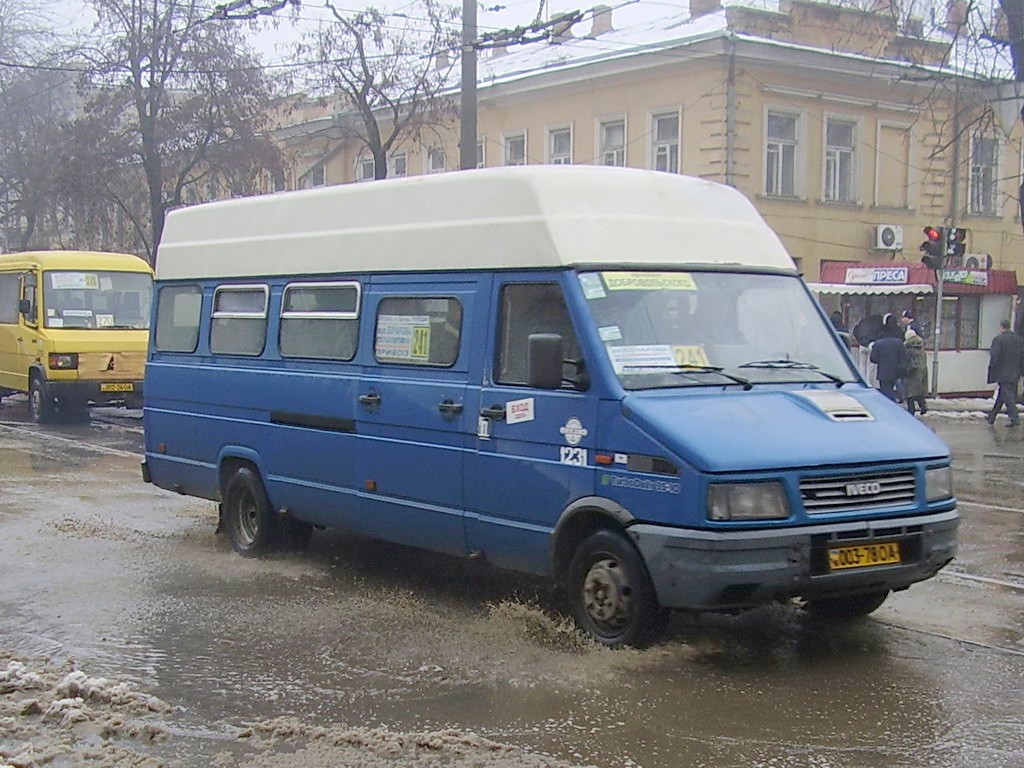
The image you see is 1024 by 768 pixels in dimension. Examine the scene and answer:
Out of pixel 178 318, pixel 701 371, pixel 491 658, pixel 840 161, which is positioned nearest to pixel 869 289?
pixel 840 161

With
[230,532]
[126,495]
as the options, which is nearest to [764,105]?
[126,495]

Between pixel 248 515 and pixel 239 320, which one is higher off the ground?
pixel 239 320

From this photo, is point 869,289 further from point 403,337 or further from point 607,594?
point 607,594

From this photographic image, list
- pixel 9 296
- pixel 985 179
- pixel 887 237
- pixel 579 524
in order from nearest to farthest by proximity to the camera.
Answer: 1. pixel 579 524
2. pixel 9 296
3. pixel 887 237
4. pixel 985 179

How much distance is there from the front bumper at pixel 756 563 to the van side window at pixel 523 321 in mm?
1195

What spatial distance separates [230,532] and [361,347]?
2.15 m

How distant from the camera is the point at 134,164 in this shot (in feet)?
106

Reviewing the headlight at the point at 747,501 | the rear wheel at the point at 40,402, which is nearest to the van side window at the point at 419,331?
the headlight at the point at 747,501

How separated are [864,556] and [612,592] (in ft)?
4.06

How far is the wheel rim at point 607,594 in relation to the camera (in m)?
6.75

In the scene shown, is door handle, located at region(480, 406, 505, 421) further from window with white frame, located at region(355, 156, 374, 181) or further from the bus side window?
window with white frame, located at region(355, 156, 374, 181)

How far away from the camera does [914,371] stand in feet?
74.9

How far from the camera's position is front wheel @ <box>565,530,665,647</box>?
666 cm

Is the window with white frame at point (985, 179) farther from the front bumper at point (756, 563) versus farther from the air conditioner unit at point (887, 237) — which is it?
the front bumper at point (756, 563)
